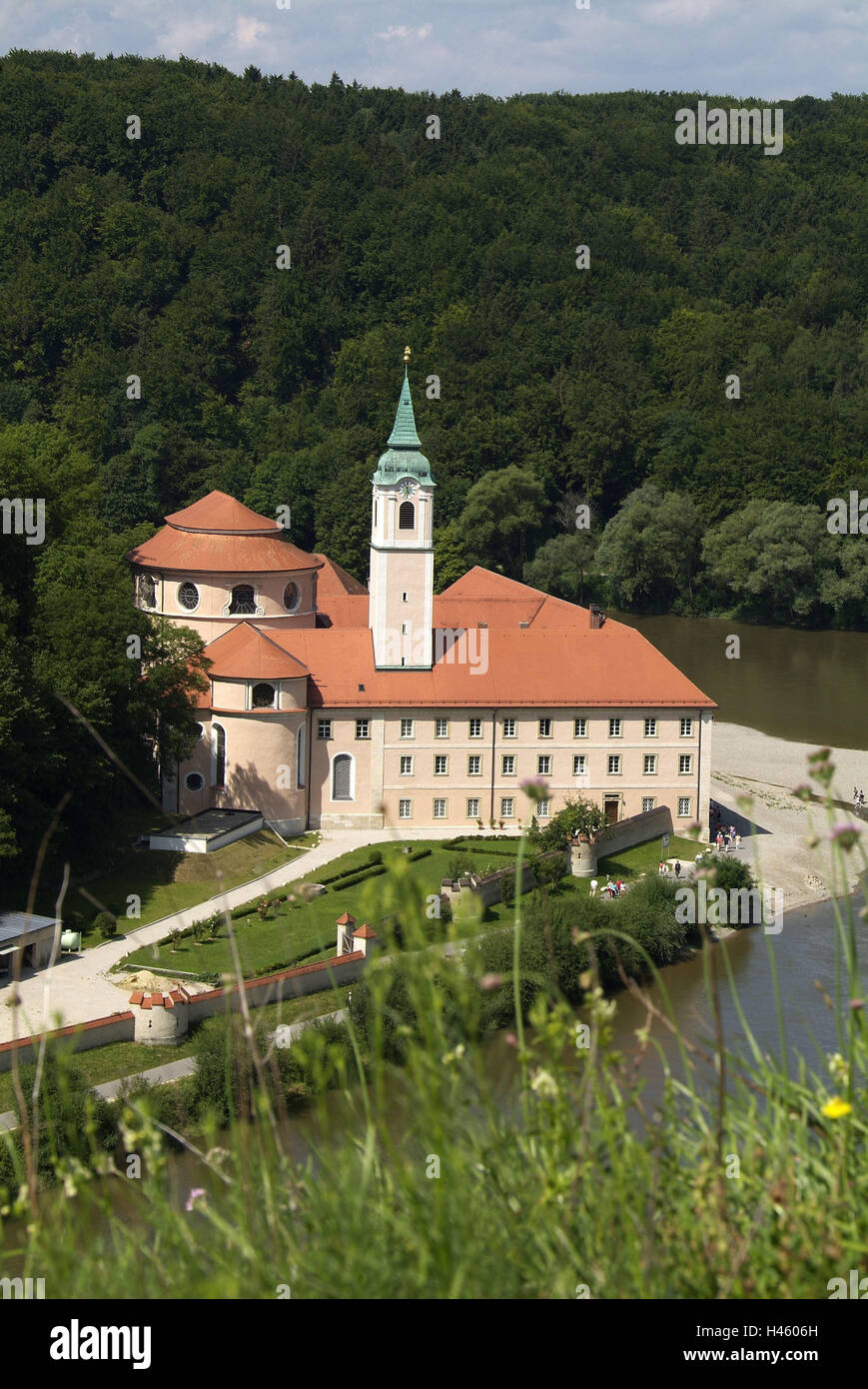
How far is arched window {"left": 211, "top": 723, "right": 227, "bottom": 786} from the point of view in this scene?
42750 mm

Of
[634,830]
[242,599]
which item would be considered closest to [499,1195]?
[634,830]

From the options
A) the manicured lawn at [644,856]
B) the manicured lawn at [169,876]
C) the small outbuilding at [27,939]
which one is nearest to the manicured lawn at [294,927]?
the manicured lawn at [169,876]

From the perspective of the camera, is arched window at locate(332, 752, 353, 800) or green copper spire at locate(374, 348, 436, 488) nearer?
arched window at locate(332, 752, 353, 800)

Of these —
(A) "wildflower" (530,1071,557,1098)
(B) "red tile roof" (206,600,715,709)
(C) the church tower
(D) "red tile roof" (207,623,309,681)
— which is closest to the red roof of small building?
(B) "red tile roof" (206,600,715,709)

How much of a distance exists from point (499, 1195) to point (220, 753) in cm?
3609

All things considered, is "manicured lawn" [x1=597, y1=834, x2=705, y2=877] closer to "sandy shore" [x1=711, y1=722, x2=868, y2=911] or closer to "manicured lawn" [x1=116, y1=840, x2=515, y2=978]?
"sandy shore" [x1=711, y1=722, x2=868, y2=911]

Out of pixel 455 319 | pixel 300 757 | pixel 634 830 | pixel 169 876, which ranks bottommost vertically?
pixel 169 876

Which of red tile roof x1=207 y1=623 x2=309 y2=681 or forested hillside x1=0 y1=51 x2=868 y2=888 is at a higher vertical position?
forested hillside x1=0 y1=51 x2=868 y2=888

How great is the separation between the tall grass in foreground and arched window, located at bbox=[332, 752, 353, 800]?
35816 millimetres

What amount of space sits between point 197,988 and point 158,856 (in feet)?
24.0

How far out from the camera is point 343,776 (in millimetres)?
43750

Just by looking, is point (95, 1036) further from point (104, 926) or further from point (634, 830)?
point (634, 830)

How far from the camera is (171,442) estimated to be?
87.4m

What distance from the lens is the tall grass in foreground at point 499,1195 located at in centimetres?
638
